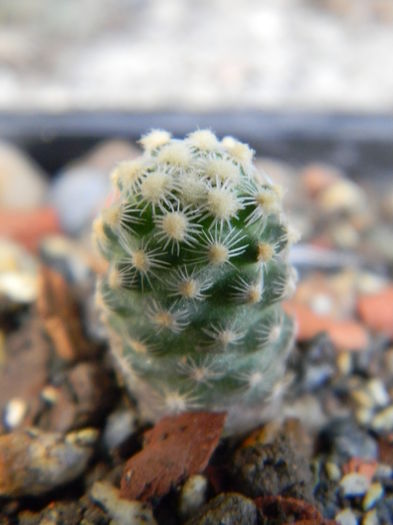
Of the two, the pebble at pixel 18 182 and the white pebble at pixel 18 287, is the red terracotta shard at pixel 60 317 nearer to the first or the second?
the white pebble at pixel 18 287

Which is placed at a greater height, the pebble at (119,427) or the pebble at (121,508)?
the pebble at (121,508)

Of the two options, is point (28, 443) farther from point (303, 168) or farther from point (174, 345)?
point (303, 168)

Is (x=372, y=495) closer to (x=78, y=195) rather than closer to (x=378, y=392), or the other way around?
(x=378, y=392)

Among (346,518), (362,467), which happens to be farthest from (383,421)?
(346,518)

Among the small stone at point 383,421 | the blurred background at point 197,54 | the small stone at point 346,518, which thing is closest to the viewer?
the small stone at point 346,518

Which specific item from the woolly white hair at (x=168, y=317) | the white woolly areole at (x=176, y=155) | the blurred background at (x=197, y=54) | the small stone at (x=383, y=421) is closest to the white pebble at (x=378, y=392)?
the small stone at (x=383, y=421)

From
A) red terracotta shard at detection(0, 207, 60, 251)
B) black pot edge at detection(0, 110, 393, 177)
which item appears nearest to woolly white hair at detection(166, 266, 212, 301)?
red terracotta shard at detection(0, 207, 60, 251)

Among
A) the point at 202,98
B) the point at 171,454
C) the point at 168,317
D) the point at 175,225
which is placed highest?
the point at 175,225
